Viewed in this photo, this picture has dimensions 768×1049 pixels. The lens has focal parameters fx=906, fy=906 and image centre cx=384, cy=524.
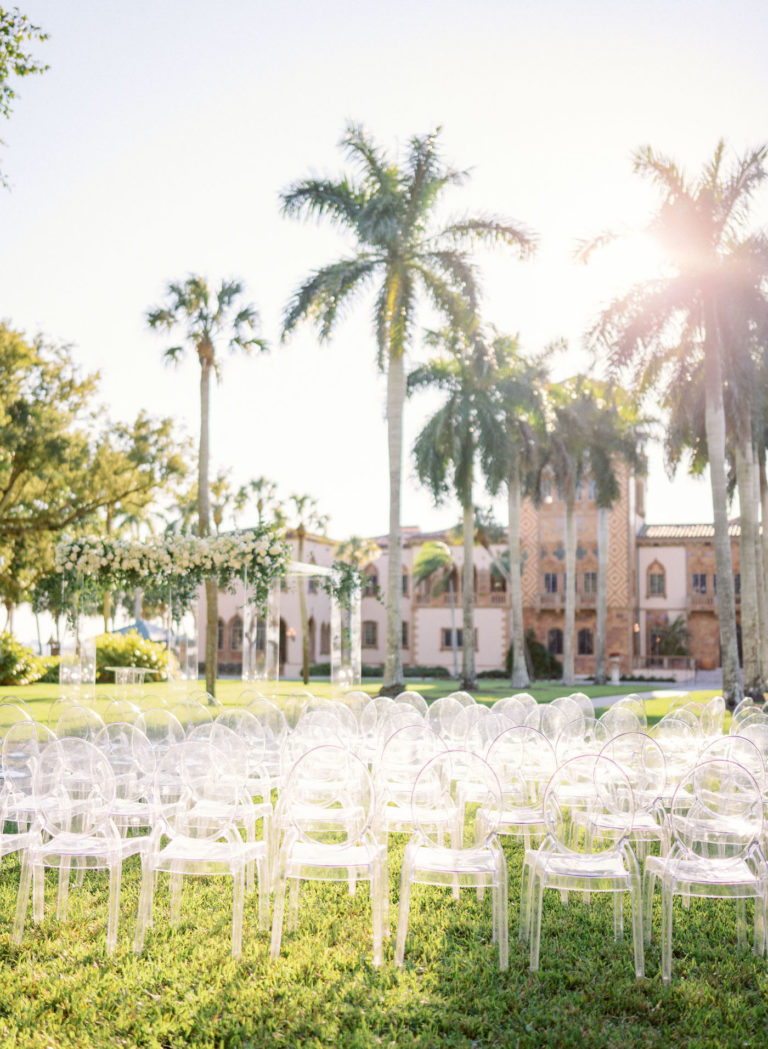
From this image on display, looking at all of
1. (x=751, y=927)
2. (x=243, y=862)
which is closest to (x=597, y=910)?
(x=751, y=927)

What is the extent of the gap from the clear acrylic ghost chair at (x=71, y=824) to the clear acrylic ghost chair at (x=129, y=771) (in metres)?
0.21

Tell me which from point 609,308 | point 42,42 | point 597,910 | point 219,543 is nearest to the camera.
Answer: point 597,910

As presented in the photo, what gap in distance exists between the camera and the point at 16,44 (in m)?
9.35

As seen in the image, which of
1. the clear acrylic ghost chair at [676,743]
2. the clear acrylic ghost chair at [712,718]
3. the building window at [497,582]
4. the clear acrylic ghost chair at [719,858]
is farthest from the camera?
the building window at [497,582]

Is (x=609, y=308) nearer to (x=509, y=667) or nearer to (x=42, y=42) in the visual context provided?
(x=42, y=42)

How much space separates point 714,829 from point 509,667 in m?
37.4

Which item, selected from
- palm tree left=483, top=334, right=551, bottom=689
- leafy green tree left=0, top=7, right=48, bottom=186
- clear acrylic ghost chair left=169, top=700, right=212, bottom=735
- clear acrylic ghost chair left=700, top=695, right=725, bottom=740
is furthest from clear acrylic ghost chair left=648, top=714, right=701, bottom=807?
palm tree left=483, top=334, right=551, bottom=689

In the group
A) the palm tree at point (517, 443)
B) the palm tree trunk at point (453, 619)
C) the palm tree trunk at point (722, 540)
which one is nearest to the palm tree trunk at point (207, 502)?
the palm tree at point (517, 443)

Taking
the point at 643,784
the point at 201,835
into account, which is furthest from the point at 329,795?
the point at 643,784

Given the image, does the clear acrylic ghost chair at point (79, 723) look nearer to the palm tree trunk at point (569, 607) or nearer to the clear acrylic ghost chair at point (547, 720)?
the clear acrylic ghost chair at point (547, 720)

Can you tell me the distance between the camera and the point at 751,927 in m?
5.26

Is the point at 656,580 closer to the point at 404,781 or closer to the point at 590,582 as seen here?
the point at 590,582

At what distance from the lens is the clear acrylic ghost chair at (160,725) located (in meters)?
7.00

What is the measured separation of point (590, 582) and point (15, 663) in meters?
29.6
